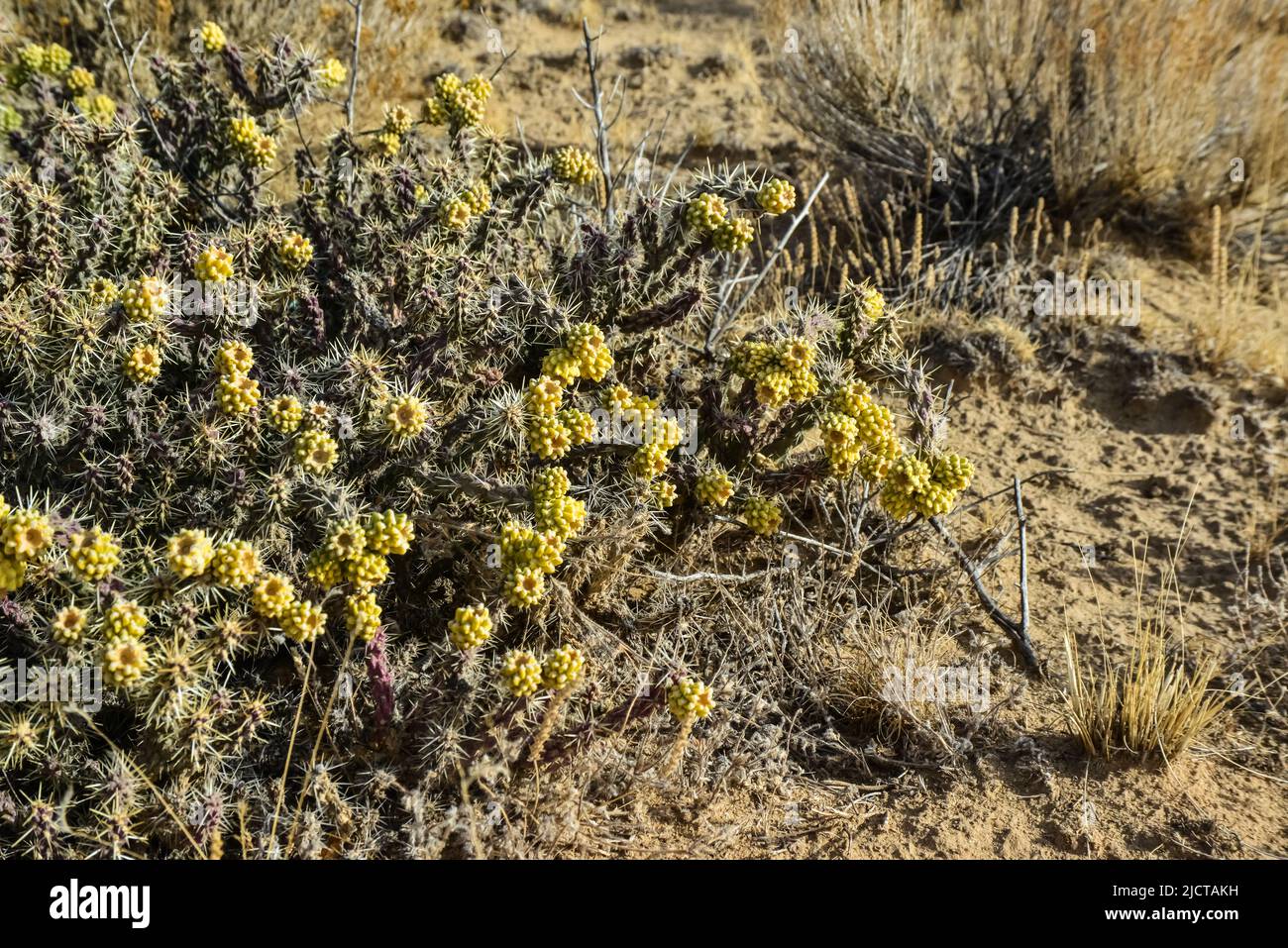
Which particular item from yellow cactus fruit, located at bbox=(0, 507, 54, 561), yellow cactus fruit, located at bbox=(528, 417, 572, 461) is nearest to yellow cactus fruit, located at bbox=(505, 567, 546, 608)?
yellow cactus fruit, located at bbox=(528, 417, 572, 461)

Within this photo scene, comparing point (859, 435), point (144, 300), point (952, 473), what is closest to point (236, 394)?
point (144, 300)

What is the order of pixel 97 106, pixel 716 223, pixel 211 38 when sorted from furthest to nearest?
pixel 97 106
pixel 211 38
pixel 716 223

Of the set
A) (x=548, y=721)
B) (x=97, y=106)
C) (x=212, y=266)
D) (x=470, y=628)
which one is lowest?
(x=548, y=721)

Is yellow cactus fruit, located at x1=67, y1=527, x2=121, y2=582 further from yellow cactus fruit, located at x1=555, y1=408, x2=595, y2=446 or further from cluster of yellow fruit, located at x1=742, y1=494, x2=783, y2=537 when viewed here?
cluster of yellow fruit, located at x1=742, y1=494, x2=783, y2=537

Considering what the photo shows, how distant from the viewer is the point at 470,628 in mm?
2916

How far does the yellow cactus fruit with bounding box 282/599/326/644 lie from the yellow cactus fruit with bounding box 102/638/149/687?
1.17ft

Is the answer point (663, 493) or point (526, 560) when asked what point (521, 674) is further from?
point (663, 493)

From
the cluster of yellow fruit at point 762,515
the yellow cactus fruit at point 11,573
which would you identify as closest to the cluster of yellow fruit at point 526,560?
the cluster of yellow fruit at point 762,515

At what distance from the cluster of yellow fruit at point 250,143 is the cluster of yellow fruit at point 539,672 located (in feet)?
6.98

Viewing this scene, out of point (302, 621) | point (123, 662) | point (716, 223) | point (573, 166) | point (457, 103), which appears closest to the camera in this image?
point (123, 662)

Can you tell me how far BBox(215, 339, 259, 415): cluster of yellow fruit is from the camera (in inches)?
117

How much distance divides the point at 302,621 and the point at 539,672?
65 centimetres

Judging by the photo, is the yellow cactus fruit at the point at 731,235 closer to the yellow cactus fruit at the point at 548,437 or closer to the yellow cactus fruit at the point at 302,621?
the yellow cactus fruit at the point at 548,437
